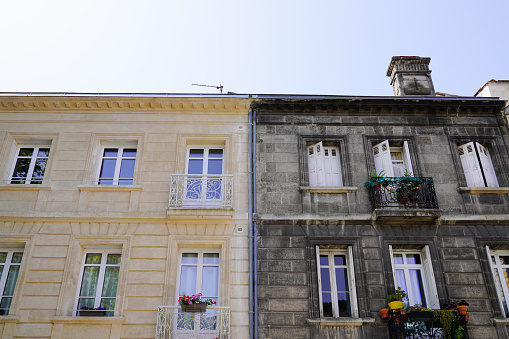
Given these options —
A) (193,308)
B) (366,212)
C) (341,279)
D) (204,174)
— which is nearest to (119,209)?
(204,174)

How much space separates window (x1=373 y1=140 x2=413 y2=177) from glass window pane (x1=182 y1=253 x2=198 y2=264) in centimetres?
506

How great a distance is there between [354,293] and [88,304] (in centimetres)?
591

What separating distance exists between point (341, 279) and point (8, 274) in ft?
24.9

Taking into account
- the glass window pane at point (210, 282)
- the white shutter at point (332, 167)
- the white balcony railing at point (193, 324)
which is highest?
the white shutter at point (332, 167)

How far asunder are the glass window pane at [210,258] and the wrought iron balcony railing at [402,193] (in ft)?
12.8

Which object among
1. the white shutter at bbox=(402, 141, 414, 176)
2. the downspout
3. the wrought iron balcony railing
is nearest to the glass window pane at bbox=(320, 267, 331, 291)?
the downspout

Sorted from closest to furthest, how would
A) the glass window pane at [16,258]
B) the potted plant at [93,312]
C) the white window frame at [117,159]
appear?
the potted plant at [93,312] → the glass window pane at [16,258] → the white window frame at [117,159]

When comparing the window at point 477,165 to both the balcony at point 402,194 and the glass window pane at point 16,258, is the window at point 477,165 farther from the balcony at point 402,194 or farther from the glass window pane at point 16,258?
the glass window pane at point 16,258

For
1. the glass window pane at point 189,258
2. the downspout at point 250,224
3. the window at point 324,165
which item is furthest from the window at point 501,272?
the glass window pane at point 189,258

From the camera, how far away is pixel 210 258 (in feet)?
35.4

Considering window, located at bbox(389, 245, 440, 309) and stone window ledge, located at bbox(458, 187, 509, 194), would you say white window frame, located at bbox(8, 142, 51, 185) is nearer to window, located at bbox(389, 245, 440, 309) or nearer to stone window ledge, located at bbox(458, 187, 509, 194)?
window, located at bbox(389, 245, 440, 309)

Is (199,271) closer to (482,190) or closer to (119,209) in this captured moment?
(119,209)

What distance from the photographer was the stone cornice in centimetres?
1238

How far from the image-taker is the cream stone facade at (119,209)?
32.7 ft
